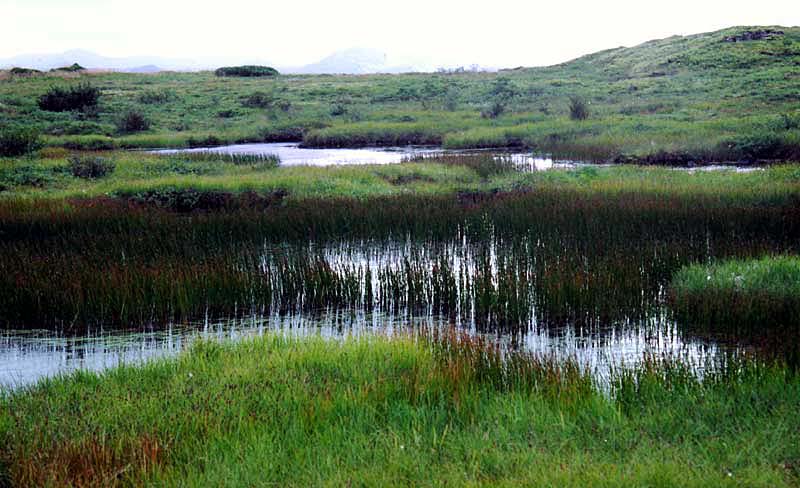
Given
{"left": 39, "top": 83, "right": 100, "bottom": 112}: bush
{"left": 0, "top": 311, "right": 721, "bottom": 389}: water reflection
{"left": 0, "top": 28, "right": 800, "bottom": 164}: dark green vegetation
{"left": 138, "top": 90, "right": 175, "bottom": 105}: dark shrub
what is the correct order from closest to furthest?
{"left": 0, "top": 311, "right": 721, "bottom": 389}: water reflection
{"left": 0, "top": 28, "right": 800, "bottom": 164}: dark green vegetation
{"left": 39, "top": 83, "right": 100, "bottom": 112}: bush
{"left": 138, "top": 90, "right": 175, "bottom": 105}: dark shrub

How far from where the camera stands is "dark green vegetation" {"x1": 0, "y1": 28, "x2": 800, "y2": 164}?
32.5 m

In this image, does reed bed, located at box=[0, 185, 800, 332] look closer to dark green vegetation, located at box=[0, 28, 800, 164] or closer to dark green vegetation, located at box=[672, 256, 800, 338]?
dark green vegetation, located at box=[672, 256, 800, 338]

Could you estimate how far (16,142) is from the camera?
101 feet

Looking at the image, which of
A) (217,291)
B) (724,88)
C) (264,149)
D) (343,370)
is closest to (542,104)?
(724,88)

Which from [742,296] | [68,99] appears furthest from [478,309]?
[68,99]

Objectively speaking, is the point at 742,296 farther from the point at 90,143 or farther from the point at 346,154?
the point at 90,143

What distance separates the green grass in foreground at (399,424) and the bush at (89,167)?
60.3 feet

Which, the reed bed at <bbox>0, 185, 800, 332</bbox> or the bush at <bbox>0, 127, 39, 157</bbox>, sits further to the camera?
the bush at <bbox>0, 127, 39, 157</bbox>

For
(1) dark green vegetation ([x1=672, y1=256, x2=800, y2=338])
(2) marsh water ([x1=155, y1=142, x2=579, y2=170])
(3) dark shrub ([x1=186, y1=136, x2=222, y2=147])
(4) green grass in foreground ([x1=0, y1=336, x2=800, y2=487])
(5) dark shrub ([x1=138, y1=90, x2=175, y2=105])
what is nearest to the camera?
(4) green grass in foreground ([x1=0, y1=336, x2=800, y2=487])

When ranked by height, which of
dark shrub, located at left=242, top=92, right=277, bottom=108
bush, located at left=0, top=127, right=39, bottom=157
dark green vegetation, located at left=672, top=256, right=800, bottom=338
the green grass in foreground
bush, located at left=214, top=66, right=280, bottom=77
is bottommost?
the green grass in foreground

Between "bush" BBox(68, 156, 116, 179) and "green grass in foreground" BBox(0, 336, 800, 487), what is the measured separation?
18.4 m

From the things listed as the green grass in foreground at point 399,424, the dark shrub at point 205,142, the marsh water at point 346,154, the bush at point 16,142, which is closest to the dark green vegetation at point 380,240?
the green grass in foreground at point 399,424

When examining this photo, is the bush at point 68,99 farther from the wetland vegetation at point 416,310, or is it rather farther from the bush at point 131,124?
the wetland vegetation at point 416,310

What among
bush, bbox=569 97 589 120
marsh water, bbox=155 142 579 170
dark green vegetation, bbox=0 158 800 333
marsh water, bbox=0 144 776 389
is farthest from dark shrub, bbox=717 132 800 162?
marsh water, bbox=0 144 776 389
